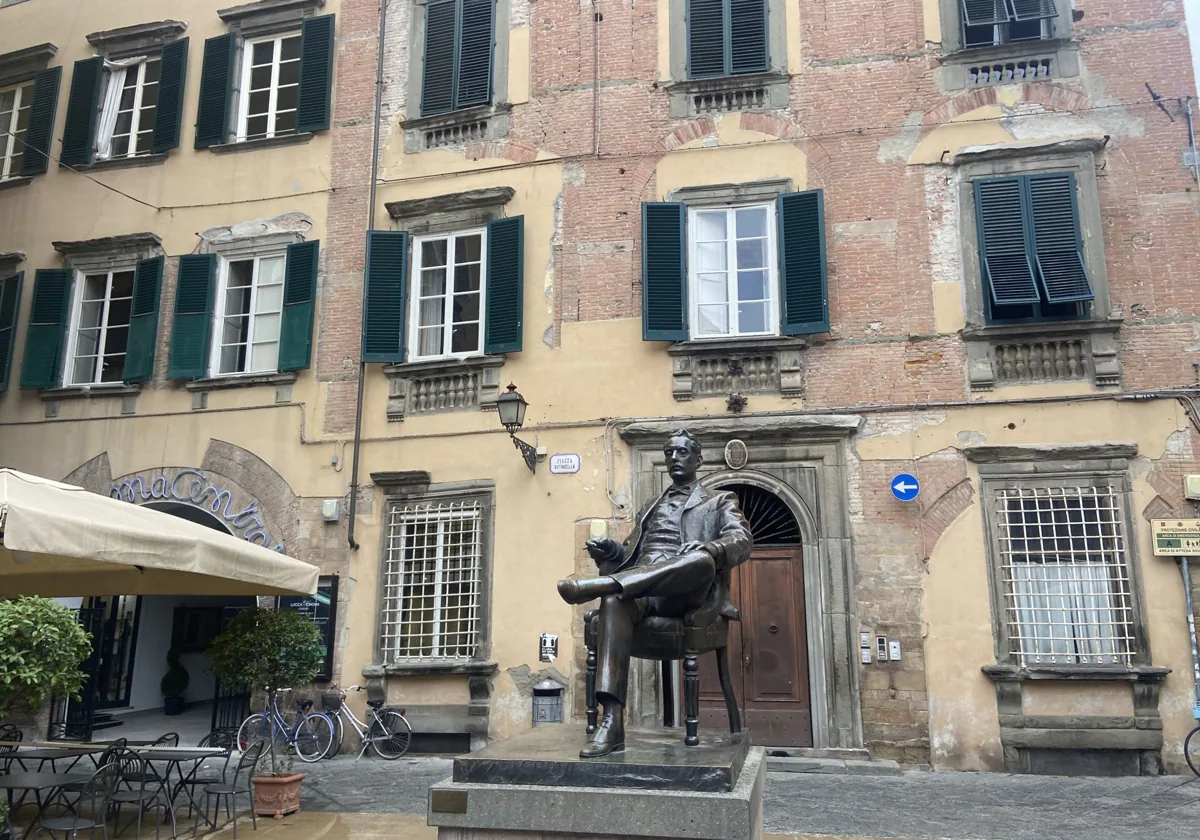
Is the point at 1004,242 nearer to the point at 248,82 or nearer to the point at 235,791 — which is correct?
the point at 235,791

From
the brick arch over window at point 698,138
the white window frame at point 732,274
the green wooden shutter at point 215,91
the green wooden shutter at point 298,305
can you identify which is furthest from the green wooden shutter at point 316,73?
the white window frame at point 732,274

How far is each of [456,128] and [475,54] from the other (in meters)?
1.05

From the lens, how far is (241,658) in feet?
27.9

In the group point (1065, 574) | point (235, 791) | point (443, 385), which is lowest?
point (235, 791)

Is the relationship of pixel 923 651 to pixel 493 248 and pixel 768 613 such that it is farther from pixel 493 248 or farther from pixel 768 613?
pixel 493 248

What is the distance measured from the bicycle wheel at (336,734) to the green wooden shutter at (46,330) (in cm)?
660

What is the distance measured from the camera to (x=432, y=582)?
1202cm

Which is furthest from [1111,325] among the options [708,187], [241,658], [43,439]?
[43,439]

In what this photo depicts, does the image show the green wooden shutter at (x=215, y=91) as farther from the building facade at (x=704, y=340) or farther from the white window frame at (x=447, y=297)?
the white window frame at (x=447, y=297)

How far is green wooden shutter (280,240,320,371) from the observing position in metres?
12.9

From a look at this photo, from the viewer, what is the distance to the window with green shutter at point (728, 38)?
1222 centimetres

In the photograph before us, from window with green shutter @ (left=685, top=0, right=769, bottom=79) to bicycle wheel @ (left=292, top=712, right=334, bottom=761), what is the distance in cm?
899

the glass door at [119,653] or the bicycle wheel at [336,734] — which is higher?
the glass door at [119,653]

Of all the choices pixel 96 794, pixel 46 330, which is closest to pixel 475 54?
pixel 46 330
